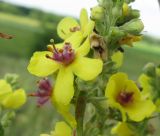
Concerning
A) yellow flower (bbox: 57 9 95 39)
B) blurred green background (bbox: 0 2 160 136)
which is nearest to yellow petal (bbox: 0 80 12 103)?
yellow flower (bbox: 57 9 95 39)

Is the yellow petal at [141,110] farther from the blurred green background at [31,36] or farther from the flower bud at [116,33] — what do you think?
the blurred green background at [31,36]

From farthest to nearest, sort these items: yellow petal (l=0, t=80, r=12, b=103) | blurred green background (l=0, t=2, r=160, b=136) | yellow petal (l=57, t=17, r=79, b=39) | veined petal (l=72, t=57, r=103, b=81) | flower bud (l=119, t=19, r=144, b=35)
Answer: 1. blurred green background (l=0, t=2, r=160, b=136)
2. yellow petal (l=0, t=80, r=12, b=103)
3. yellow petal (l=57, t=17, r=79, b=39)
4. flower bud (l=119, t=19, r=144, b=35)
5. veined petal (l=72, t=57, r=103, b=81)

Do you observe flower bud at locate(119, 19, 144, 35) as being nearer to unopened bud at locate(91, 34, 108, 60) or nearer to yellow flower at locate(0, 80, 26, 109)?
unopened bud at locate(91, 34, 108, 60)

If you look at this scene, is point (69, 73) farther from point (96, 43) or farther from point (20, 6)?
point (20, 6)

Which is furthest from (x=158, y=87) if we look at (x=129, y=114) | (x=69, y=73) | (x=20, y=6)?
(x=20, y=6)

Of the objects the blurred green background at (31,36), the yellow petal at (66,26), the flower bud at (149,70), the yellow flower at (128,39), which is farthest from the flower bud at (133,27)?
the blurred green background at (31,36)

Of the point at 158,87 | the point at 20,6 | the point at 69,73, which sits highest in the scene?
the point at 69,73

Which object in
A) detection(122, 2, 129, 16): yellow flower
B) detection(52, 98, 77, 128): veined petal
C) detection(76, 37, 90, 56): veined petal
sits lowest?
detection(52, 98, 77, 128): veined petal
